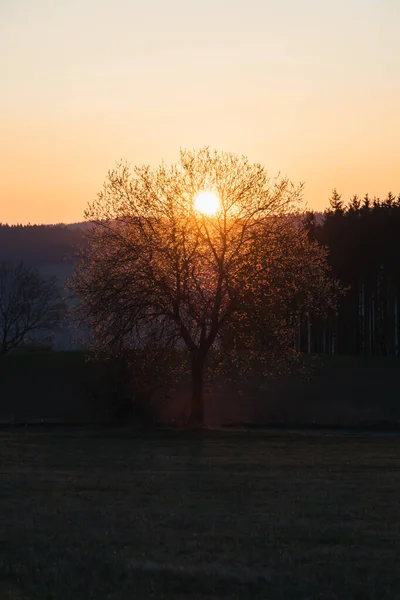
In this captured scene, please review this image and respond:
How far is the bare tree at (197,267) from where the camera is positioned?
38.3 m

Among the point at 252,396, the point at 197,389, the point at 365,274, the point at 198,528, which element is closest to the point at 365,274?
the point at 365,274

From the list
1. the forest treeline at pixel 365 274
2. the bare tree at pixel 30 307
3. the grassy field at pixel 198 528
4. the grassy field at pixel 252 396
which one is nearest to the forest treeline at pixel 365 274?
the forest treeline at pixel 365 274

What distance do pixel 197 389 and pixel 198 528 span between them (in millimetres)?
26897

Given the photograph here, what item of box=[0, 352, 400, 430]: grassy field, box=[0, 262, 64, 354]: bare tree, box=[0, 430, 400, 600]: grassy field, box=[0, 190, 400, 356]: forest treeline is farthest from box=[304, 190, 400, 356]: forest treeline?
box=[0, 430, 400, 600]: grassy field

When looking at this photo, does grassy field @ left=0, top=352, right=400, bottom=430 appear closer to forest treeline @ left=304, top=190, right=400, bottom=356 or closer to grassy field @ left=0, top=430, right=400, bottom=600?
forest treeline @ left=304, top=190, right=400, bottom=356

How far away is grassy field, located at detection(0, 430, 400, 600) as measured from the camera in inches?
377

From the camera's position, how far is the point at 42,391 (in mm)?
66750

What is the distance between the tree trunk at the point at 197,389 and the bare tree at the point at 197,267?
68 millimetres

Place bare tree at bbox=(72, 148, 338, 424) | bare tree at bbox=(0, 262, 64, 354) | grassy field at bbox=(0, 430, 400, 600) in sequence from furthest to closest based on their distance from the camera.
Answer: bare tree at bbox=(0, 262, 64, 354) < bare tree at bbox=(72, 148, 338, 424) < grassy field at bbox=(0, 430, 400, 600)

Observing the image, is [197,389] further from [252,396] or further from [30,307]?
[30,307]

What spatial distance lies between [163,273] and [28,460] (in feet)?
45.2

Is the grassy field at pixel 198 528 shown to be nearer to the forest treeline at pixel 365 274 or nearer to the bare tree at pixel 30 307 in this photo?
the forest treeline at pixel 365 274

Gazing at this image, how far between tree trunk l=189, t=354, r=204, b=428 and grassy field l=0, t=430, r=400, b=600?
12179 millimetres

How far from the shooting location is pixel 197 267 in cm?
3875
